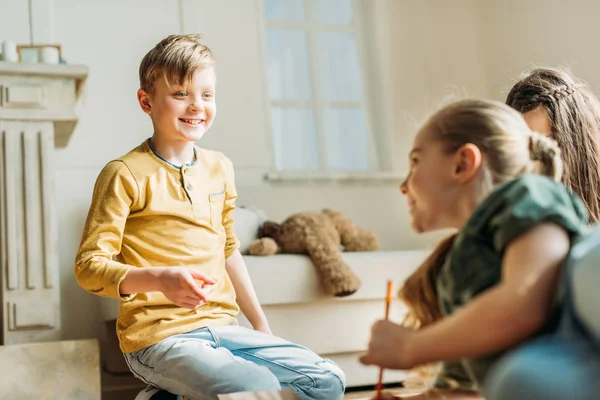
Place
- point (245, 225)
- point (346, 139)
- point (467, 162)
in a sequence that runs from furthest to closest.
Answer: point (346, 139) → point (245, 225) → point (467, 162)

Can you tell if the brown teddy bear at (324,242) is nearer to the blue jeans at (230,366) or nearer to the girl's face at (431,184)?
the blue jeans at (230,366)

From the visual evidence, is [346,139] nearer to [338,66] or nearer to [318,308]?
[338,66]

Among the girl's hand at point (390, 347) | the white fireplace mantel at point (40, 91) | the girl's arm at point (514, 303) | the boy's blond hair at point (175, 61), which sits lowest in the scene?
the girl's hand at point (390, 347)

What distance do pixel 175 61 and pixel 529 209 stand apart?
96cm

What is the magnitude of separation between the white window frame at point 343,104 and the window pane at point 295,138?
0.08 feet

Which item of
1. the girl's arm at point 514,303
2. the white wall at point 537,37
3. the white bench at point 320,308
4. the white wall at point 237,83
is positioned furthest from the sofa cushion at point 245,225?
the girl's arm at point 514,303

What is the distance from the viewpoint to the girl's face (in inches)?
34.7

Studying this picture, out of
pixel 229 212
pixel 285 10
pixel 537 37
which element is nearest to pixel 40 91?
pixel 229 212

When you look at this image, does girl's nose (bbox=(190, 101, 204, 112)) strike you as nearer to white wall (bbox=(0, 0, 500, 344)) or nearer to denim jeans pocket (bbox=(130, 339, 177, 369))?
denim jeans pocket (bbox=(130, 339, 177, 369))

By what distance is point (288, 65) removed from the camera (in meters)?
3.24

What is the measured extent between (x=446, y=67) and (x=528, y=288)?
9.59ft

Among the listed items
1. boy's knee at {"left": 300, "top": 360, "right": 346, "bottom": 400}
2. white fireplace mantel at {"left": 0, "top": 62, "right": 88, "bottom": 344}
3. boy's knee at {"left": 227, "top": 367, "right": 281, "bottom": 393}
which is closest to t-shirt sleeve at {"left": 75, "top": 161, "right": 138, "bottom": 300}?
boy's knee at {"left": 227, "top": 367, "right": 281, "bottom": 393}

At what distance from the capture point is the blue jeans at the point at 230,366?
51.3 inches

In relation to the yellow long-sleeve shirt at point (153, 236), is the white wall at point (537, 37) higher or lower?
higher
